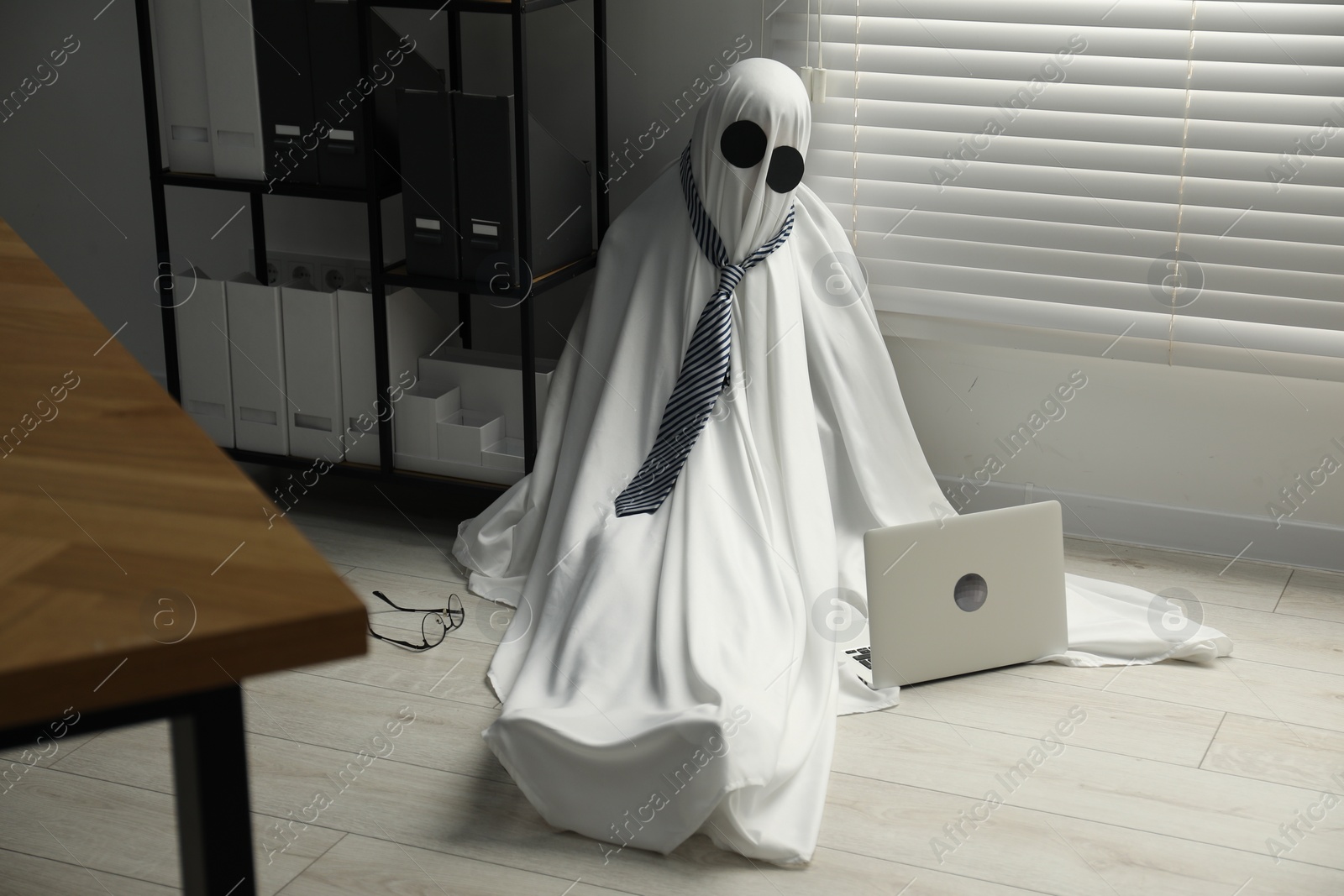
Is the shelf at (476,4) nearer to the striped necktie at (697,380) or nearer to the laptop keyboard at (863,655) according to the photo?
the striped necktie at (697,380)

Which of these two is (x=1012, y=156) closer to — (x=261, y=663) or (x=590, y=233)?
(x=590, y=233)

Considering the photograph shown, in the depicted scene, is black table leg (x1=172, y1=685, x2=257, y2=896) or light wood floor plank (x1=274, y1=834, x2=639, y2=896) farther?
light wood floor plank (x1=274, y1=834, x2=639, y2=896)

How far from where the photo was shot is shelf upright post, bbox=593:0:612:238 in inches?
102

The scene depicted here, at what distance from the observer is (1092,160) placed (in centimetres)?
245

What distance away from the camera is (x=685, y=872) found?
164cm

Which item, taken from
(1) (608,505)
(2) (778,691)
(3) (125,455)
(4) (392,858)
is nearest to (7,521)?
(3) (125,455)

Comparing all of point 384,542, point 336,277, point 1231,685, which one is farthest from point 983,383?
point 336,277

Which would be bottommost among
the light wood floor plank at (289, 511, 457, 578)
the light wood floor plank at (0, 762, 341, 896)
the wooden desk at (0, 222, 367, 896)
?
the light wood floor plank at (289, 511, 457, 578)

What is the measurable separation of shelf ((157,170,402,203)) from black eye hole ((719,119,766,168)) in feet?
2.51

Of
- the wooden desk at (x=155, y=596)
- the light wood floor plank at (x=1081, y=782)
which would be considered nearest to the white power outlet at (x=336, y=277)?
the light wood floor plank at (x=1081, y=782)

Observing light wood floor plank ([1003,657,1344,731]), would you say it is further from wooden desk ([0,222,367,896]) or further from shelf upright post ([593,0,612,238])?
wooden desk ([0,222,367,896])

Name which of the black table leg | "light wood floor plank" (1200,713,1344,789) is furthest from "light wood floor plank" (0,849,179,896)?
"light wood floor plank" (1200,713,1344,789)

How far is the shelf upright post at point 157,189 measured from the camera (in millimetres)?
2533

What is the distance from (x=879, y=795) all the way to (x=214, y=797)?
1432 mm
